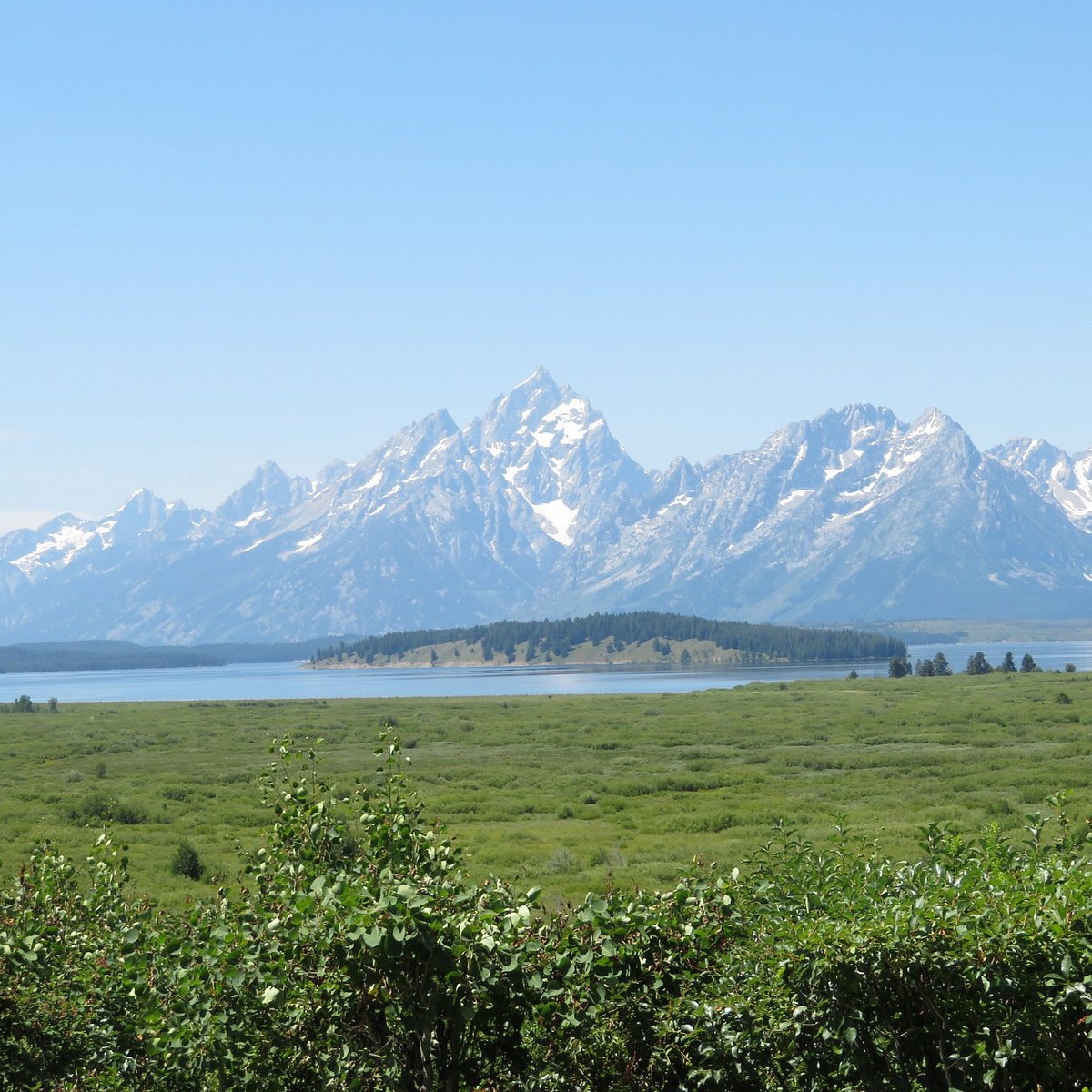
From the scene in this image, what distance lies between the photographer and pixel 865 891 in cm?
1032

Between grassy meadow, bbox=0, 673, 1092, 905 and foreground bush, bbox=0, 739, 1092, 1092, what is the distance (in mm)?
1311

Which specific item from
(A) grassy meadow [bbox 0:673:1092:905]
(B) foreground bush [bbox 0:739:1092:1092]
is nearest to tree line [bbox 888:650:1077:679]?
(A) grassy meadow [bbox 0:673:1092:905]

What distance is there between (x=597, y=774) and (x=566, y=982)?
5953 centimetres

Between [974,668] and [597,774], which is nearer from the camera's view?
[597,774]

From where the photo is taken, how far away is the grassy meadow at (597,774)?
131ft

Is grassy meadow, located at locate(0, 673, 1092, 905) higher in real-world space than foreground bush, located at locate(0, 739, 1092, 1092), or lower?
lower

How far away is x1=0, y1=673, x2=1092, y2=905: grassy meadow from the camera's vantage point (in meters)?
39.9

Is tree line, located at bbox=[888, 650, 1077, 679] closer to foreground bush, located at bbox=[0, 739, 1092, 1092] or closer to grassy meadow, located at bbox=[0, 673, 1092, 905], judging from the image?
grassy meadow, located at bbox=[0, 673, 1092, 905]

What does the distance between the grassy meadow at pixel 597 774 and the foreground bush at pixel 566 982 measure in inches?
51.6

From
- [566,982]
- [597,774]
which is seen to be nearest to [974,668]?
[597,774]

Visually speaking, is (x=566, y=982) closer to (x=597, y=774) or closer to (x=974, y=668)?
(x=597, y=774)

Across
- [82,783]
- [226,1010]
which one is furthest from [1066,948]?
[82,783]

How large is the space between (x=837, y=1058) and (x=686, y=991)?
1384mm

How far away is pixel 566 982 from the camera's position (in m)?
9.83
